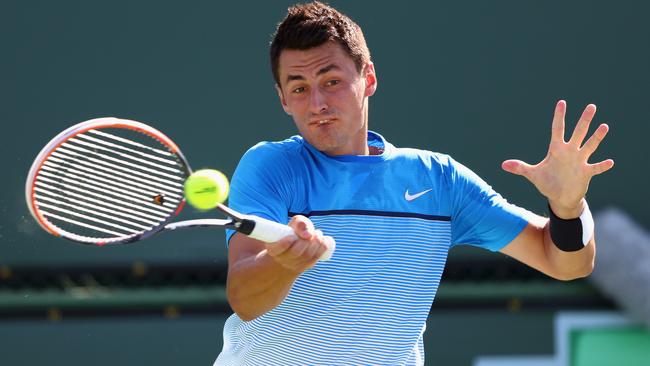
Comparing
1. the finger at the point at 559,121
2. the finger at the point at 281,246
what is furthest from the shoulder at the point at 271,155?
the finger at the point at 559,121

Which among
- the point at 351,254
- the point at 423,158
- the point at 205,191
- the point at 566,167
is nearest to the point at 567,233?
the point at 566,167

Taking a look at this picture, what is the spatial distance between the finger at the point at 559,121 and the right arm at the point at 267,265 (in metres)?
0.80

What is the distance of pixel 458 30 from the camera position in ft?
16.6

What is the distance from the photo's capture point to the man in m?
2.96

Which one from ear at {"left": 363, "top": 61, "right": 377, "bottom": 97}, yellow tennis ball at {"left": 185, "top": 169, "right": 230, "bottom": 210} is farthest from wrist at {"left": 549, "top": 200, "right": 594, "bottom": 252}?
yellow tennis ball at {"left": 185, "top": 169, "right": 230, "bottom": 210}

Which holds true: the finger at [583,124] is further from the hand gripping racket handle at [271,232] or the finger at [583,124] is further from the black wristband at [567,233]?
the hand gripping racket handle at [271,232]

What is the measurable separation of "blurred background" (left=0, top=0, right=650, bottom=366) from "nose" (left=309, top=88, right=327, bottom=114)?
1.93 m

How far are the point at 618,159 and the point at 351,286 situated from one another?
2.54 metres

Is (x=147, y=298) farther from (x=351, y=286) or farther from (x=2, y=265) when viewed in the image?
(x=351, y=286)

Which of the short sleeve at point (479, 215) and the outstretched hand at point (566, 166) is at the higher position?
the outstretched hand at point (566, 166)

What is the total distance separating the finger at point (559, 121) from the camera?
117 inches

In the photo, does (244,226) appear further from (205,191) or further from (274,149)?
(274,149)

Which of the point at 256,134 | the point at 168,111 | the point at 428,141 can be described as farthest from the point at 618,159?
the point at 168,111

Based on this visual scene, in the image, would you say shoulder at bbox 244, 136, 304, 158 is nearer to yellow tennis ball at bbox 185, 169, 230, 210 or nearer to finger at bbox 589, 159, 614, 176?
yellow tennis ball at bbox 185, 169, 230, 210
